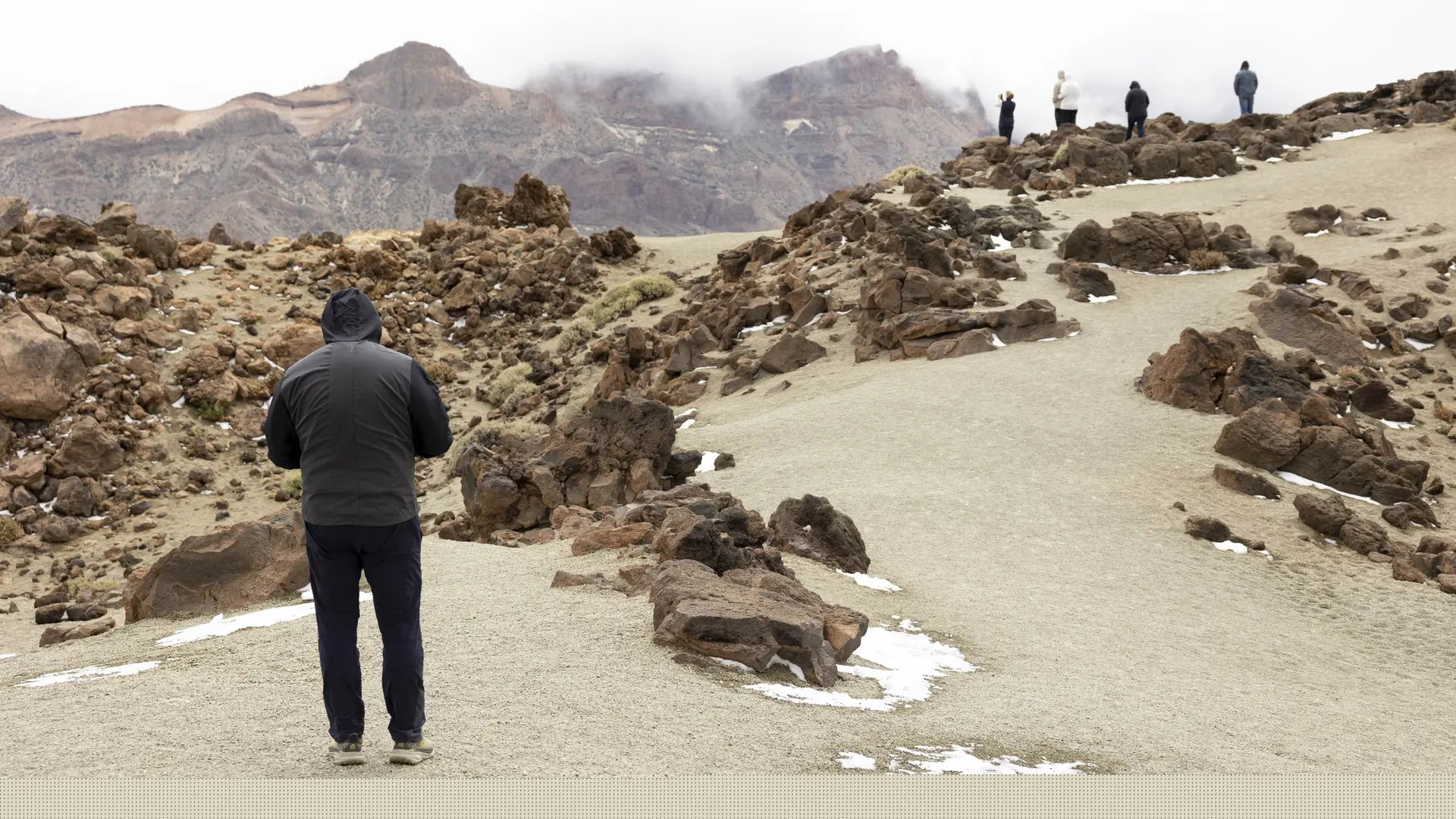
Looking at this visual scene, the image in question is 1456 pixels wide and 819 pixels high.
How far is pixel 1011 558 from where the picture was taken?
12828 millimetres

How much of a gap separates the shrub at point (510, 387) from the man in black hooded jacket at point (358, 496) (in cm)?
2204

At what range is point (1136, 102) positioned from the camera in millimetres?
37906

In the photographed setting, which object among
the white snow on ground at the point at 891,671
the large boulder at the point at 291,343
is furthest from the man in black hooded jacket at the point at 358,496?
the large boulder at the point at 291,343

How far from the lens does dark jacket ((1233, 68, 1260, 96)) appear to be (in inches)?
1636

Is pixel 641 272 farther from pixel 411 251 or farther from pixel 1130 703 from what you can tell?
pixel 1130 703

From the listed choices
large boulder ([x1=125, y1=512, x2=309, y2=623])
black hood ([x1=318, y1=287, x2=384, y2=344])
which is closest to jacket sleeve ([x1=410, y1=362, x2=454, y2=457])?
black hood ([x1=318, y1=287, x2=384, y2=344])

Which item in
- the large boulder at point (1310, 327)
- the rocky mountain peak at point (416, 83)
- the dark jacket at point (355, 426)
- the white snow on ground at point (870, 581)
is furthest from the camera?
the rocky mountain peak at point (416, 83)

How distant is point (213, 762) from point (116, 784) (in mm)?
462

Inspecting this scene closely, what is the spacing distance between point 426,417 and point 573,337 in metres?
25.6

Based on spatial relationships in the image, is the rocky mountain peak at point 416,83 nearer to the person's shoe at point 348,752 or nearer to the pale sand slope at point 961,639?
the pale sand slope at point 961,639

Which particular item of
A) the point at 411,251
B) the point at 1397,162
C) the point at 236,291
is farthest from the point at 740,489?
the point at 1397,162

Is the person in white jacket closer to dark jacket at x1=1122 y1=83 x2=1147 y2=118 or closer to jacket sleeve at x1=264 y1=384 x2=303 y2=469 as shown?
dark jacket at x1=1122 y1=83 x2=1147 y2=118

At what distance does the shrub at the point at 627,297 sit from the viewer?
3225cm

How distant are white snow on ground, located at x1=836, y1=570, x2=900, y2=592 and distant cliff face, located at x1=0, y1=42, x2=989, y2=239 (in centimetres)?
11361
